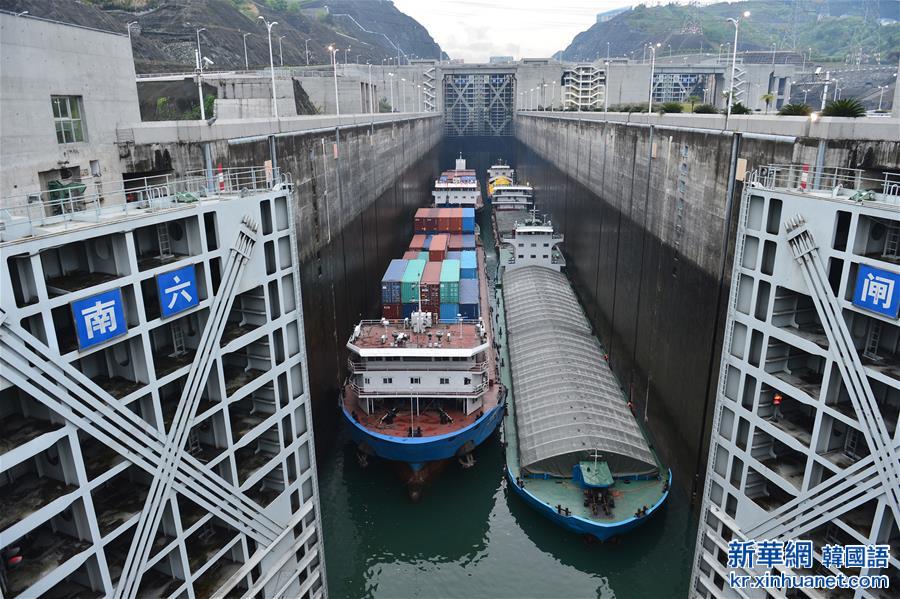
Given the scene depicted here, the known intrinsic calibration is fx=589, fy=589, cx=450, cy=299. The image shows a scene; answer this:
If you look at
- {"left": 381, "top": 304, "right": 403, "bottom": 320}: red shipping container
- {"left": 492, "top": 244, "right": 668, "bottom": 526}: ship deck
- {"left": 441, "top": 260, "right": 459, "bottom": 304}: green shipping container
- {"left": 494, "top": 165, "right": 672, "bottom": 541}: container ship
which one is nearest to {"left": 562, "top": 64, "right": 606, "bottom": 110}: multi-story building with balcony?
{"left": 494, "top": 165, "right": 672, "bottom": 541}: container ship

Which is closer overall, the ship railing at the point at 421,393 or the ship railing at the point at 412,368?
the ship railing at the point at 412,368

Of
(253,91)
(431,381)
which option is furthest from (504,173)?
(431,381)

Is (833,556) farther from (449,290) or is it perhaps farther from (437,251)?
(437,251)

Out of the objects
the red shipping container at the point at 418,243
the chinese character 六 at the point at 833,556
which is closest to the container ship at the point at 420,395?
the chinese character 六 at the point at 833,556

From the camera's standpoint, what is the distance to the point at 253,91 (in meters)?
47.3

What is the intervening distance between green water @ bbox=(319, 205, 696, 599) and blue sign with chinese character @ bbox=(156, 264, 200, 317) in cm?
1407

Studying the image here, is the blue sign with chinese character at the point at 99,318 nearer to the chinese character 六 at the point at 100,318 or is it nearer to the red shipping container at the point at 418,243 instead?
the chinese character 六 at the point at 100,318

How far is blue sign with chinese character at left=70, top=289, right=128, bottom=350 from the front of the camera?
446 inches

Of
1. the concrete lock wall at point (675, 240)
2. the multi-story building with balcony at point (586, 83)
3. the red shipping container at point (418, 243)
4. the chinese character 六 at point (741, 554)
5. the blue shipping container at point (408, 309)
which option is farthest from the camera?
the multi-story building with balcony at point (586, 83)

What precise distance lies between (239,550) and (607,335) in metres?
30.3

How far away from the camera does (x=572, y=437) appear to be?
1036 inches

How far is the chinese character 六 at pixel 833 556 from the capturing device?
1390 centimetres

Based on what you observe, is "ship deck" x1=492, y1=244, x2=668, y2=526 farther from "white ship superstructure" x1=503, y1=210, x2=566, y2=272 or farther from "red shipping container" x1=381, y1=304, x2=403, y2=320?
"white ship superstructure" x1=503, y1=210, x2=566, y2=272

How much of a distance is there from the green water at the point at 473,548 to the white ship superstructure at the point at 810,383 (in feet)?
15.2
